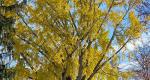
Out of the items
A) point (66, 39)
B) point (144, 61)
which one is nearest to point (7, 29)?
point (66, 39)

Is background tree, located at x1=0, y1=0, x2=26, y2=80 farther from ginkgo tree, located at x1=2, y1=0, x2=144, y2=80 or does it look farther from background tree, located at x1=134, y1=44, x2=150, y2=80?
background tree, located at x1=134, y1=44, x2=150, y2=80

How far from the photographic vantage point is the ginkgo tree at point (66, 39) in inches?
552

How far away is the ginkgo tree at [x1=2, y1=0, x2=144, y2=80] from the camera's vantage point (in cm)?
1402

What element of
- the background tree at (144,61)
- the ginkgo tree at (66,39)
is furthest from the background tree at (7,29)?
the background tree at (144,61)

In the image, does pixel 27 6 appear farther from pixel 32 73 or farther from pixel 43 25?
pixel 32 73

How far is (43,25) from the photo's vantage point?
14.1 meters

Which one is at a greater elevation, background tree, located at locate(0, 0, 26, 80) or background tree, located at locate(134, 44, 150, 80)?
background tree, located at locate(0, 0, 26, 80)

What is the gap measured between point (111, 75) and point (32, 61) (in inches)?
107

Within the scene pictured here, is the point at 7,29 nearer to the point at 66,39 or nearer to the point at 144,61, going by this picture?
the point at 66,39

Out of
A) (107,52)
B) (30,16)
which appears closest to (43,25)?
(30,16)

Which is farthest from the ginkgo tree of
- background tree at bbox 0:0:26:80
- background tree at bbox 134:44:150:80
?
background tree at bbox 134:44:150:80

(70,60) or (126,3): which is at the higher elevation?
(126,3)

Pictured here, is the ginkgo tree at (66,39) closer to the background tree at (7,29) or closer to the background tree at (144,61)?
the background tree at (7,29)

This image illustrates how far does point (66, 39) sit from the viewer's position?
13812 millimetres
